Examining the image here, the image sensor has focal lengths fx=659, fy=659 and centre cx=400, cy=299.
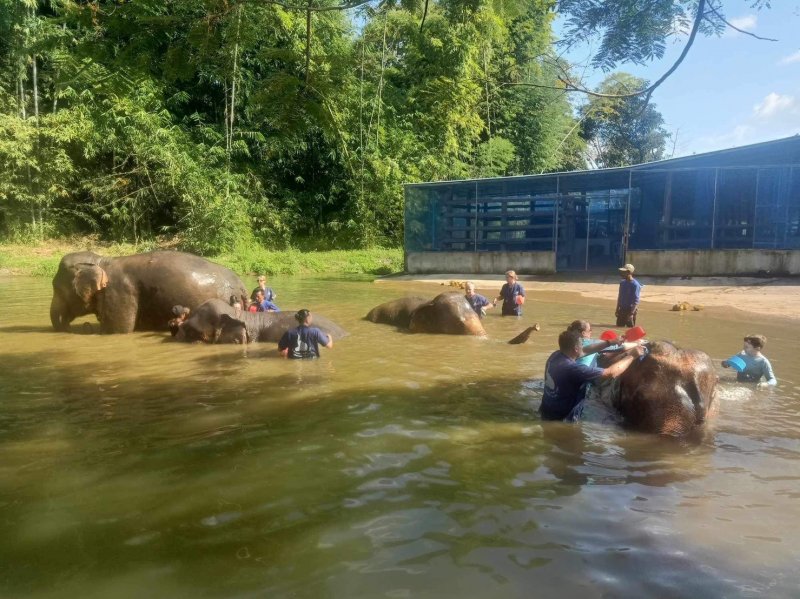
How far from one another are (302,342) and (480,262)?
14.4m

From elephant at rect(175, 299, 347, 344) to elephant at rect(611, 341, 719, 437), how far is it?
5.52 meters

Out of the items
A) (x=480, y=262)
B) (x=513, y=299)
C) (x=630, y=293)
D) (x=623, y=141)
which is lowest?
(x=513, y=299)

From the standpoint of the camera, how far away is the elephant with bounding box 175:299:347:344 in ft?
32.9

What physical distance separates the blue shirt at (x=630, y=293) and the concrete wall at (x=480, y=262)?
31.7 feet

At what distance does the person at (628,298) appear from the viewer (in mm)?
11469

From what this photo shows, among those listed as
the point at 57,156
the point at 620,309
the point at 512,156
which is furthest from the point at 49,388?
the point at 512,156

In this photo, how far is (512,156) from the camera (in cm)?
3294

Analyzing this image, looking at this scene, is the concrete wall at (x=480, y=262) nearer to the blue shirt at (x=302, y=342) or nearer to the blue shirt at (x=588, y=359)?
the blue shirt at (x=302, y=342)

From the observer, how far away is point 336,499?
13.9 ft

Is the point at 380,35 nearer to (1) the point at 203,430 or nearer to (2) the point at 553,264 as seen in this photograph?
(2) the point at 553,264

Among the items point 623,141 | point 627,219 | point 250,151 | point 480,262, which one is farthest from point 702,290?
point 623,141

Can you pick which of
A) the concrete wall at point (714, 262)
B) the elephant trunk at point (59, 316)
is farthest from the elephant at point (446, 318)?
the concrete wall at point (714, 262)

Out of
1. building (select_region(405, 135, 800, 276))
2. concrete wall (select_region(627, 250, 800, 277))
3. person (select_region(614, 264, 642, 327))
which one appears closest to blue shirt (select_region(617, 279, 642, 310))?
person (select_region(614, 264, 642, 327))

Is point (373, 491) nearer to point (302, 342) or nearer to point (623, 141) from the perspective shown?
point (302, 342)
